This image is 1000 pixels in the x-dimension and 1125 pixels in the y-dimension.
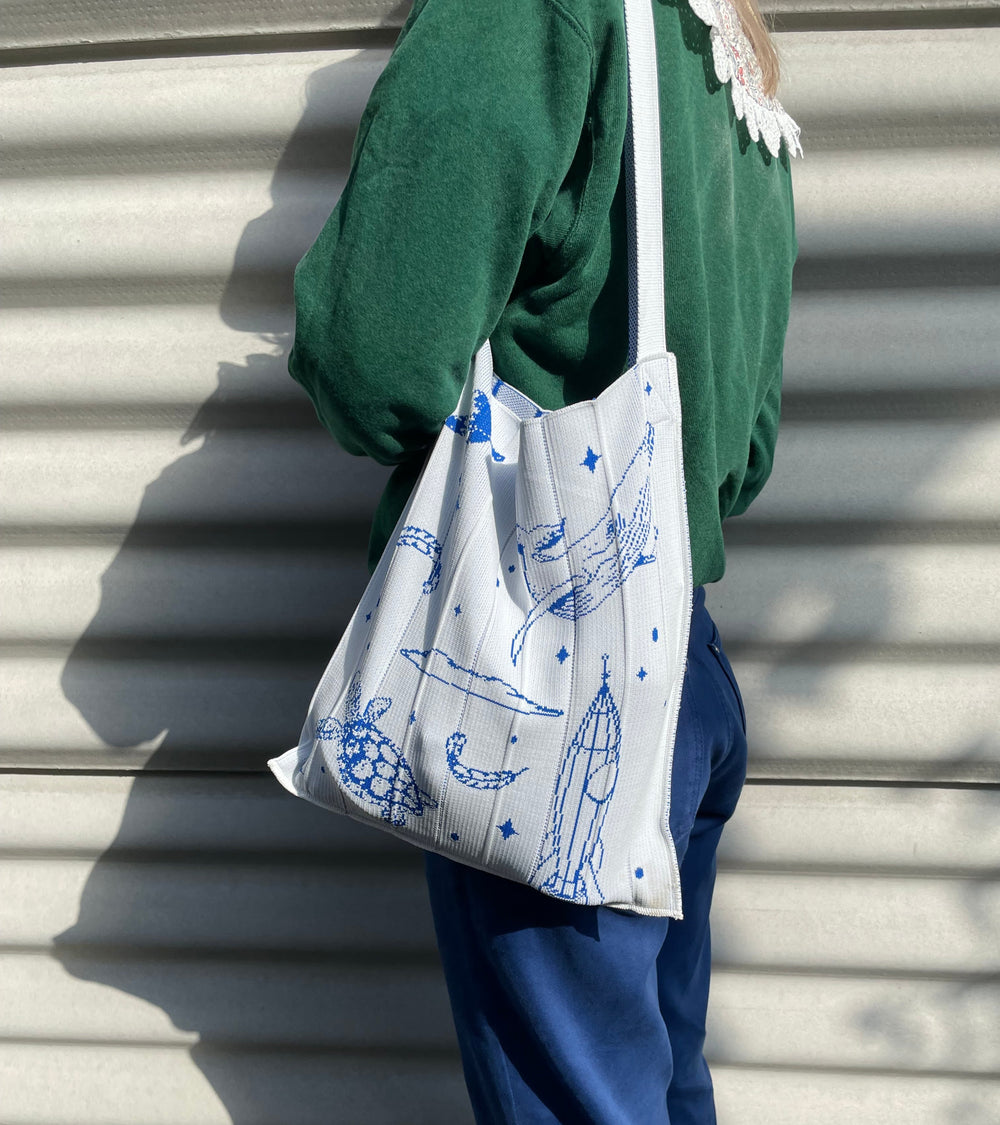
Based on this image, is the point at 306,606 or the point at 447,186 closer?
the point at 447,186

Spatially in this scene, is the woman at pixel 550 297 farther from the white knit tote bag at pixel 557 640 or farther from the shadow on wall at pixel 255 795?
the shadow on wall at pixel 255 795

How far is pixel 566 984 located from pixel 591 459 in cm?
59

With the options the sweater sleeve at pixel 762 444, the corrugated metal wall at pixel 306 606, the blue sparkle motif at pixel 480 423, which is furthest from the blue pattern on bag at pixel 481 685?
the corrugated metal wall at pixel 306 606

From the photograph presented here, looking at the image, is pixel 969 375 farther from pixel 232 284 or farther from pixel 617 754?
pixel 232 284

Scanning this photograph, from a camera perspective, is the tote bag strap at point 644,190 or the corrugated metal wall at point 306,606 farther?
the corrugated metal wall at point 306,606

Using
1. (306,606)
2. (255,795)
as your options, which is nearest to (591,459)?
(306,606)

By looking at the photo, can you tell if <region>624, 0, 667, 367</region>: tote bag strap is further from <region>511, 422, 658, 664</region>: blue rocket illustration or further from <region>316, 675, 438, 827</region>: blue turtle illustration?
<region>316, 675, 438, 827</region>: blue turtle illustration

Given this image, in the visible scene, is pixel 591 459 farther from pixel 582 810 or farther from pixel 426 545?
pixel 582 810

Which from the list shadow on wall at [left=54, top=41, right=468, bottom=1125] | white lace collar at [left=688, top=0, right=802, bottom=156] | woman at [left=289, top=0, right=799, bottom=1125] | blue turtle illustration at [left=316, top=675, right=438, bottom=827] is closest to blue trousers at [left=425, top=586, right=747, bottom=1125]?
woman at [left=289, top=0, right=799, bottom=1125]

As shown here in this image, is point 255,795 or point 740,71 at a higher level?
point 740,71

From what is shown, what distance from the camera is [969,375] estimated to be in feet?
5.62

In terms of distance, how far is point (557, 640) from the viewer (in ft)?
3.29

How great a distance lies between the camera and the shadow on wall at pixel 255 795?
1.81 m

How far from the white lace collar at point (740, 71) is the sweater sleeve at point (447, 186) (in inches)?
10.3
